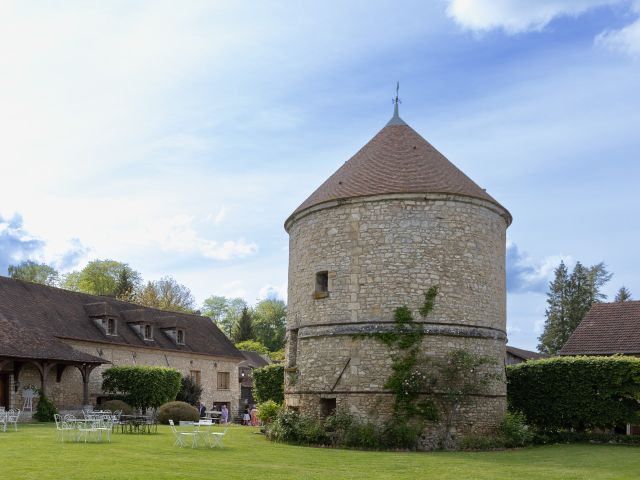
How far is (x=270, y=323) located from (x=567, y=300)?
36.8 metres

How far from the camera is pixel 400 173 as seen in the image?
2120 centimetres

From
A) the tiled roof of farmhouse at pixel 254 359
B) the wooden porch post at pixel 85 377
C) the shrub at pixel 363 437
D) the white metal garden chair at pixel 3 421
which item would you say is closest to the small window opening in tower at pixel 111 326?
the wooden porch post at pixel 85 377

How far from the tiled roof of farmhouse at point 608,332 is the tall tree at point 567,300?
19.5 metres

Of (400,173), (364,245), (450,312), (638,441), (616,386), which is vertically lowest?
(638,441)

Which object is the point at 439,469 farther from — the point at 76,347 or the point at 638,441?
the point at 76,347

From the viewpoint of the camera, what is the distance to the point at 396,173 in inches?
836

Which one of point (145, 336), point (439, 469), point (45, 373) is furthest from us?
point (145, 336)

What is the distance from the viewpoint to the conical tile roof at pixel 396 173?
20688 millimetres

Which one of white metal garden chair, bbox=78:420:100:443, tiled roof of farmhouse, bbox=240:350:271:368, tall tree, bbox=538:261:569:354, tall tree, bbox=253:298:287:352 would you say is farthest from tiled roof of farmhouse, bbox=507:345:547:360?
white metal garden chair, bbox=78:420:100:443

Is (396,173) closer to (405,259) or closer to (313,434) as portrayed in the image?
(405,259)

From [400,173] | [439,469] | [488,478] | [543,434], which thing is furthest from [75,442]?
[543,434]

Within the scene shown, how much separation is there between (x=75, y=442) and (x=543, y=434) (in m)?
14.1

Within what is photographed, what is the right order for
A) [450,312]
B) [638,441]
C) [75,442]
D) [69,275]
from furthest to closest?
[69,275] < [638,441] < [450,312] < [75,442]

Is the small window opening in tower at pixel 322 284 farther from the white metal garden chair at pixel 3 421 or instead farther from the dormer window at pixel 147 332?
the dormer window at pixel 147 332
